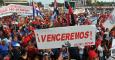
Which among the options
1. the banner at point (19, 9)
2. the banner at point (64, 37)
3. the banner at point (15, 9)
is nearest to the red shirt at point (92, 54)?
the banner at point (64, 37)

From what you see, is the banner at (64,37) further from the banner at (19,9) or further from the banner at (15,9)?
the banner at (19,9)

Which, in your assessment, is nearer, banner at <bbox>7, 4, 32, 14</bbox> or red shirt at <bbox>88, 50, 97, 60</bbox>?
red shirt at <bbox>88, 50, 97, 60</bbox>

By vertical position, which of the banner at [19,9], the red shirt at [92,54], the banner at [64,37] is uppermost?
the banner at [64,37]

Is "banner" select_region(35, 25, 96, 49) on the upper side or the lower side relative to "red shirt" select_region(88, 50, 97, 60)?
upper

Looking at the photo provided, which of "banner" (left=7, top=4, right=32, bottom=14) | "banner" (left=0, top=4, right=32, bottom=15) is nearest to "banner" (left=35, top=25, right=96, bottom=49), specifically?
"banner" (left=0, top=4, right=32, bottom=15)

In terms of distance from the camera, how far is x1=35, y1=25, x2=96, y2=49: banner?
48.4ft

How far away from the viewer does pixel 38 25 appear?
24.3 meters

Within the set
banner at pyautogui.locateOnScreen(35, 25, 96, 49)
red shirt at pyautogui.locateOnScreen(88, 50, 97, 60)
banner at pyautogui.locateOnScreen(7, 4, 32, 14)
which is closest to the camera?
banner at pyautogui.locateOnScreen(35, 25, 96, 49)

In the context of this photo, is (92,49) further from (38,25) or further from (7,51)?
(38,25)

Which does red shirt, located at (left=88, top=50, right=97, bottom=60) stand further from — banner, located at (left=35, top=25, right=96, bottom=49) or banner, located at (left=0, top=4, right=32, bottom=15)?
banner, located at (left=0, top=4, right=32, bottom=15)

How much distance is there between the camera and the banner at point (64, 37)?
1476 centimetres

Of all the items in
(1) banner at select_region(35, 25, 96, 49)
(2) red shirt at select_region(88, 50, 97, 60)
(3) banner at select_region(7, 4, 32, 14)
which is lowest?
(3) banner at select_region(7, 4, 32, 14)

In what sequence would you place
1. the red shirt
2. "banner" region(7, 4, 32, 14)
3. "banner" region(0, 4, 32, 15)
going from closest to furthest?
the red shirt → "banner" region(0, 4, 32, 15) → "banner" region(7, 4, 32, 14)

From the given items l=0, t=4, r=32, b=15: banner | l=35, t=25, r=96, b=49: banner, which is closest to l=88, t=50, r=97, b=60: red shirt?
l=35, t=25, r=96, b=49: banner
